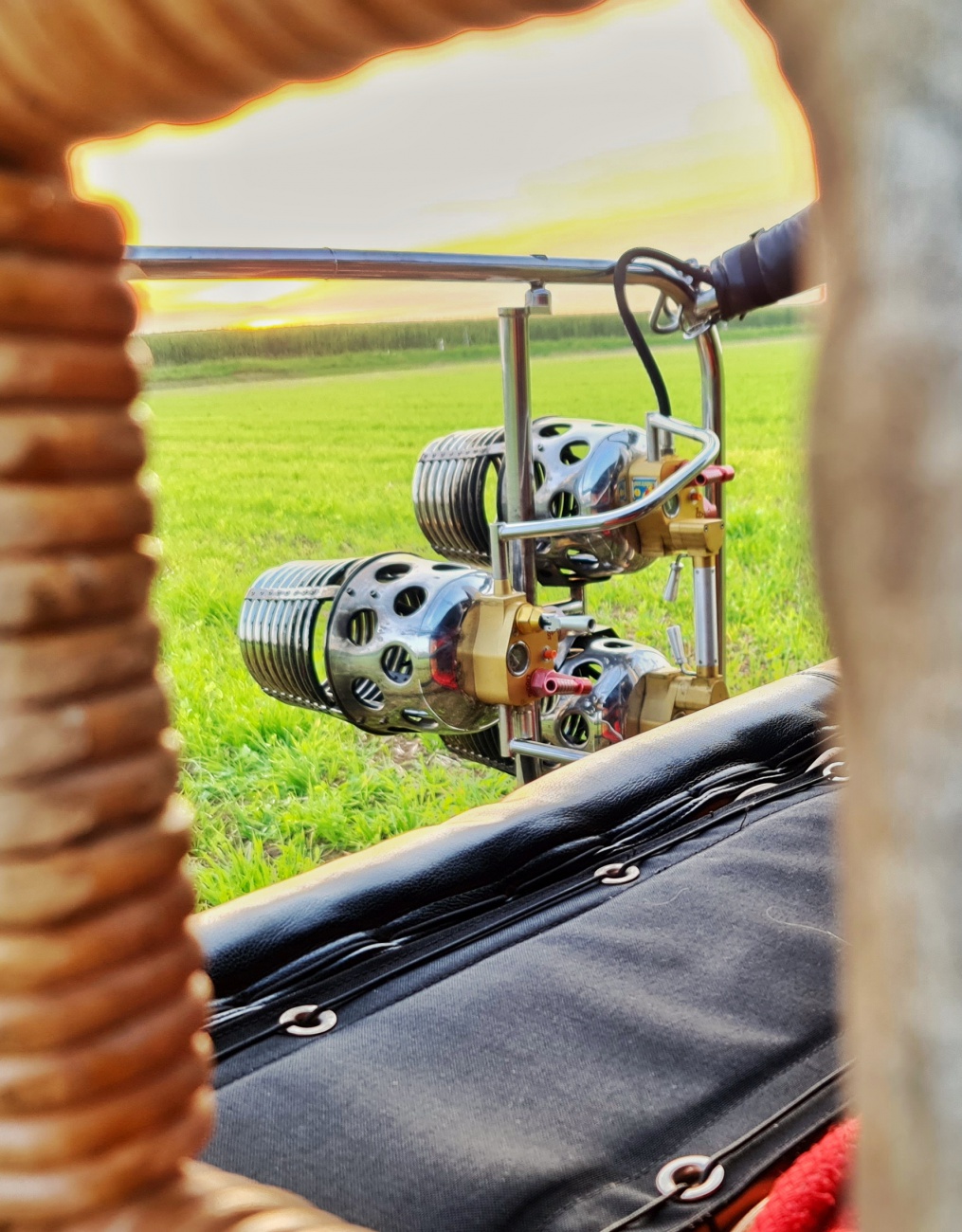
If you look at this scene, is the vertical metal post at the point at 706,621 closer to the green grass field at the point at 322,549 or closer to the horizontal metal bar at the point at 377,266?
the green grass field at the point at 322,549

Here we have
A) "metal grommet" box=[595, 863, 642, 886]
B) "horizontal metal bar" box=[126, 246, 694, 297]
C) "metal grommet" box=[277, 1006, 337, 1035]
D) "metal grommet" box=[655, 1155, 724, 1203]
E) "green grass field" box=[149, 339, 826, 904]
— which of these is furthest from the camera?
"green grass field" box=[149, 339, 826, 904]

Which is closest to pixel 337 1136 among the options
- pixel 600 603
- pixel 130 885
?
pixel 130 885

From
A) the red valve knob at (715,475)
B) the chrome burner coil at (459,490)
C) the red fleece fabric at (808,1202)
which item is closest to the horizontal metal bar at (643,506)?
the red valve knob at (715,475)

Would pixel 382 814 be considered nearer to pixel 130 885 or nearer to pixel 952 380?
pixel 130 885

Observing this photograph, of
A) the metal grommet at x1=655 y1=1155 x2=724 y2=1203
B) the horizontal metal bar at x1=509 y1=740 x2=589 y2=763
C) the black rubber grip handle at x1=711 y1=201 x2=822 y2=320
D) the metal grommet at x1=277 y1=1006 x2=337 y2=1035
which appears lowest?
the horizontal metal bar at x1=509 y1=740 x2=589 y2=763

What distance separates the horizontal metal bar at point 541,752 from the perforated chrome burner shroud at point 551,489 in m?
0.19

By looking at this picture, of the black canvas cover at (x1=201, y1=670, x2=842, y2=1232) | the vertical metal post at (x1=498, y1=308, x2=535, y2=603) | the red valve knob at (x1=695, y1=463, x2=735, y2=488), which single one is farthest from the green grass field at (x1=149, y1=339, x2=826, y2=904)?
the black canvas cover at (x1=201, y1=670, x2=842, y2=1232)

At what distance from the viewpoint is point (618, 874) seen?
0.66 meters

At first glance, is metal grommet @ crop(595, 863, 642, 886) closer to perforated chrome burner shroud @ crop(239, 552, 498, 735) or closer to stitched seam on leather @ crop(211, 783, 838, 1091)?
stitched seam on leather @ crop(211, 783, 838, 1091)

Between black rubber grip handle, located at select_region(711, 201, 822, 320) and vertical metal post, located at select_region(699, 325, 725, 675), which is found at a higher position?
black rubber grip handle, located at select_region(711, 201, 822, 320)

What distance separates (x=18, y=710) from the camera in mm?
163

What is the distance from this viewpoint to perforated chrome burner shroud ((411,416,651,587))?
3.65 feet

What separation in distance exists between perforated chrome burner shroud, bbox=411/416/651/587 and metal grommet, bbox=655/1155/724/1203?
2.35 feet

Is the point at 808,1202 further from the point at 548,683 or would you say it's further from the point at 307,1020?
the point at 548,683
